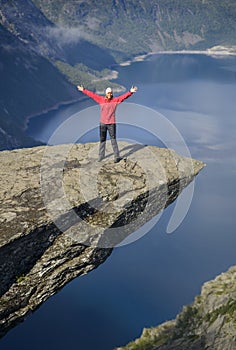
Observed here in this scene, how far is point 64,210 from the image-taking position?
426 inches

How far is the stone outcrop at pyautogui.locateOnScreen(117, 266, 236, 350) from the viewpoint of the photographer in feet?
70.6

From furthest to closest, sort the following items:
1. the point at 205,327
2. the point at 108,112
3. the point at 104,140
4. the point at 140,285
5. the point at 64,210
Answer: the point at 140,285, the point at 205,327, the point at 104,140, the point at 108,112, the point at 64,210

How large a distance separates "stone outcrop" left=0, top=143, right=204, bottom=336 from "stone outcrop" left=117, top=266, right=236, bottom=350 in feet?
35.2

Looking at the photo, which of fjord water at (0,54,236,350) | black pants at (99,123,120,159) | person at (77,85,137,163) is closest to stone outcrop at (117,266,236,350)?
black pants at (99,123,120,159)

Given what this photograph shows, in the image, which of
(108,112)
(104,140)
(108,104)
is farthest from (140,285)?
(108,104)

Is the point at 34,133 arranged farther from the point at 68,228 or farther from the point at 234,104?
the point at 68,228

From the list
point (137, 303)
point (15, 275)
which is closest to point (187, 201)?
point (15, 275)

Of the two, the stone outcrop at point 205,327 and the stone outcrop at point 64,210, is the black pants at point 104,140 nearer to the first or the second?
the stone outcrop at point 64,210

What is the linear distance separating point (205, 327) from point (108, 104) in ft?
57.8

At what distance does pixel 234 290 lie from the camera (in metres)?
30.3

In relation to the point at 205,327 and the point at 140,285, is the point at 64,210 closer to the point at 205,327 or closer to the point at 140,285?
the point at 205,327

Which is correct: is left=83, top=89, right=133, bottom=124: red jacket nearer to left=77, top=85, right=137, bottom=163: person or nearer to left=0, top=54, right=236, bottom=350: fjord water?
left=77, top=85, right=137, bottom=163: person

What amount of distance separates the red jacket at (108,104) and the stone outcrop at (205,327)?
12605mm

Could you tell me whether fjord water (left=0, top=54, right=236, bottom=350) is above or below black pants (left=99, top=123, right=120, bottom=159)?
below
